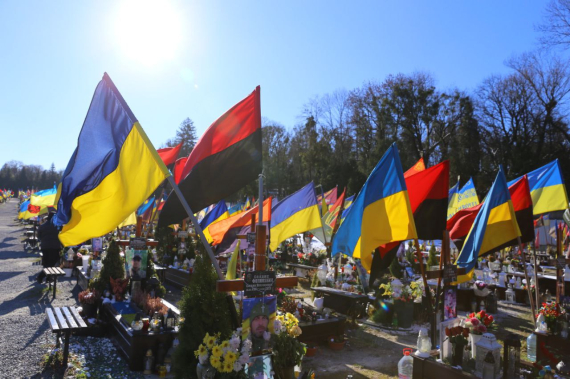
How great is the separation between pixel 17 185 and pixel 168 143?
240ft

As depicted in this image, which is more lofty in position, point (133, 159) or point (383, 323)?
point (133, 159)

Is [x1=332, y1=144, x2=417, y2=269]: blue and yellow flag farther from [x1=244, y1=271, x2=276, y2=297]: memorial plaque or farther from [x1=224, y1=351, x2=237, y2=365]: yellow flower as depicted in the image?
[x1=224, y1=351, x2=237, y2=365]: yellow flower

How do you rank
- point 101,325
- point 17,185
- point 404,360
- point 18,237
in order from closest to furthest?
point 404,360, point 101,325, point 18,237, point 17,185

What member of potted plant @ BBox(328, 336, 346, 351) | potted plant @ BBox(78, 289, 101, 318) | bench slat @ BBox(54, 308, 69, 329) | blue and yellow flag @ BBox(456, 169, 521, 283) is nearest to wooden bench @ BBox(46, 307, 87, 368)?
bench slat @ BBox(54, 308, 69, 329)

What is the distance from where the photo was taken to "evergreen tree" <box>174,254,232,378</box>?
5762 millimetres

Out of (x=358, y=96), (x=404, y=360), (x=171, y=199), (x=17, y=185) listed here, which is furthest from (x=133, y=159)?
(x=17, y=185)

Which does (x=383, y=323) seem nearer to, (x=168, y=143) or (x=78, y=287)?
(x=78, y=287)

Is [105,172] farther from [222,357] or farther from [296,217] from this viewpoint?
[296,217]

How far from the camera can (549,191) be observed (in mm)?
11422

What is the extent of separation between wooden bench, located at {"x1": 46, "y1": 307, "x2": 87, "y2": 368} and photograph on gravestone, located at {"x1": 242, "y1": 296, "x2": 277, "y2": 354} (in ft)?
13.1

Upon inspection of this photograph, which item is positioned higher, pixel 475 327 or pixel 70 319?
pixel 475 327

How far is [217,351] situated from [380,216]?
12.5 feet

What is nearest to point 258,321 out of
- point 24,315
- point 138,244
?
point 138,244

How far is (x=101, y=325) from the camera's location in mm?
9898
